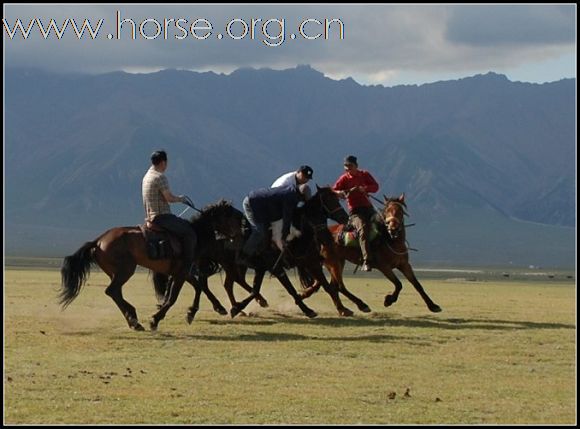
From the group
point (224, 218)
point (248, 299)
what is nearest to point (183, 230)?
point (224, 218)

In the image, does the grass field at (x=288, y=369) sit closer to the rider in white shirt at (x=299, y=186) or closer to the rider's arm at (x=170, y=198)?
the rider in white shirt at (x=299, y=186)

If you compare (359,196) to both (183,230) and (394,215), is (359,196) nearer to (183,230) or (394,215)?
(394,215)

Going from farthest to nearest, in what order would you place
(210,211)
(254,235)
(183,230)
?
(254,235) < (210,211) < (183,230)

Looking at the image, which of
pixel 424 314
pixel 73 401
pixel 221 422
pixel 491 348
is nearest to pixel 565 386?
pixel 491 348

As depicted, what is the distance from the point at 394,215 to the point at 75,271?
5.88m

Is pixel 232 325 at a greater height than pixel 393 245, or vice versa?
pixel 393 245

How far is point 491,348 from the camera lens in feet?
50.9

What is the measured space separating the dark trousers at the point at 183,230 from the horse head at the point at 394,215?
3787 mm

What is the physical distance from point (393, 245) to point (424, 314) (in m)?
1.83

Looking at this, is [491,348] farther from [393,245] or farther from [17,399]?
[17,399]

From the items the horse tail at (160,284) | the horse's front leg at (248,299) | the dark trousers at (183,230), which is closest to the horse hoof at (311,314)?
the horse's front leg at (248,299)

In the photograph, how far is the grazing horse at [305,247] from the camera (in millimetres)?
19672

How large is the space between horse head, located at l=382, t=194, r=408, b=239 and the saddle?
161 inches

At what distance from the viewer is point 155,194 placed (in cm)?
1753
